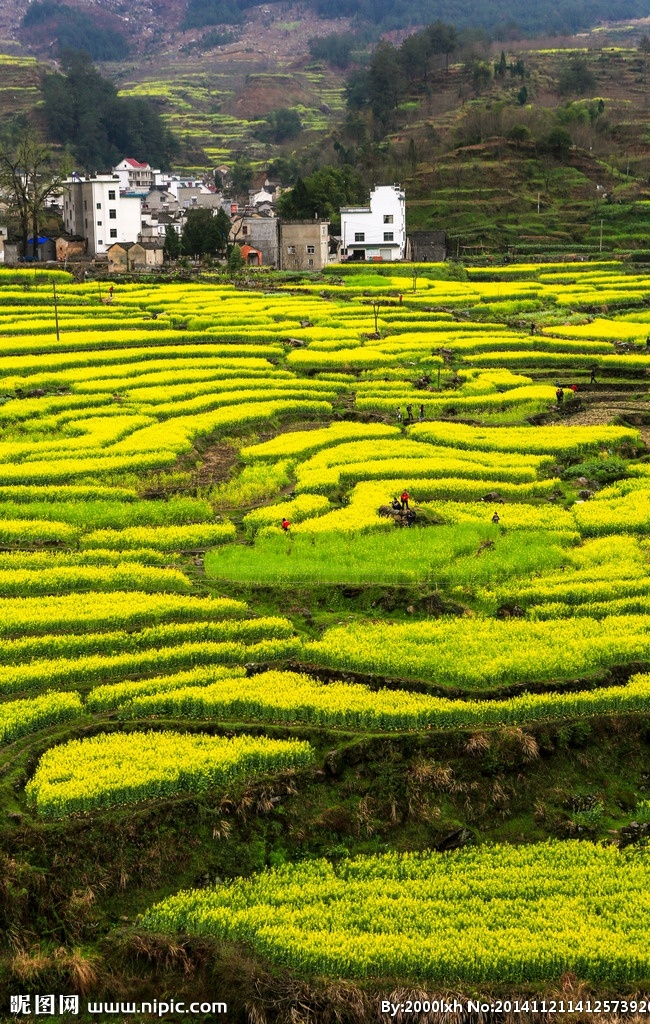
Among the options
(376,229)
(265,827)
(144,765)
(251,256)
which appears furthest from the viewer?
(251,256)

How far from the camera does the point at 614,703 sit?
13883mm

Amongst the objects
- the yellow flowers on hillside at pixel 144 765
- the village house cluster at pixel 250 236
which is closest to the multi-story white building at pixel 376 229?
the village house cluster at pixel 250 236

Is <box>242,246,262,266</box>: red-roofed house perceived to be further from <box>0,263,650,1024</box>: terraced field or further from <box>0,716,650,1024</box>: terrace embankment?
<box>0,716,650,1024</box>: terrace embankment

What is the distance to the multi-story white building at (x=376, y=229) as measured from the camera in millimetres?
67625

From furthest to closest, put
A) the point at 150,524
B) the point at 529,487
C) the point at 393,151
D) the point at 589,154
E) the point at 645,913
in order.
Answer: the point at 393,151
the point at 589,154
the point at 529,487
the point at 150,524
the point at 645,913

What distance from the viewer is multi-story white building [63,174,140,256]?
2640 inches

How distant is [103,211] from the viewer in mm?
67188

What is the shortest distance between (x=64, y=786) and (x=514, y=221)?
64468 millimetres

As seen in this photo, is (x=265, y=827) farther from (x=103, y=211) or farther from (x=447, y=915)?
(x=103, y=211)

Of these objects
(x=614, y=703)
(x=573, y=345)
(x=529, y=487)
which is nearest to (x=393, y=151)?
(x=573, y=345)

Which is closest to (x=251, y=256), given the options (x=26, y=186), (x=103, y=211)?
(x=103, y=211)

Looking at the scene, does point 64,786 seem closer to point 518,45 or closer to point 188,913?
point 188,913

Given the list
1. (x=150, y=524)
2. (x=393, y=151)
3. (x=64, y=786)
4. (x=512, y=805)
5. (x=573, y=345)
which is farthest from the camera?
(x=393, y=151)

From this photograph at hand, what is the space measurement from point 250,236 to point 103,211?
9131 mm
